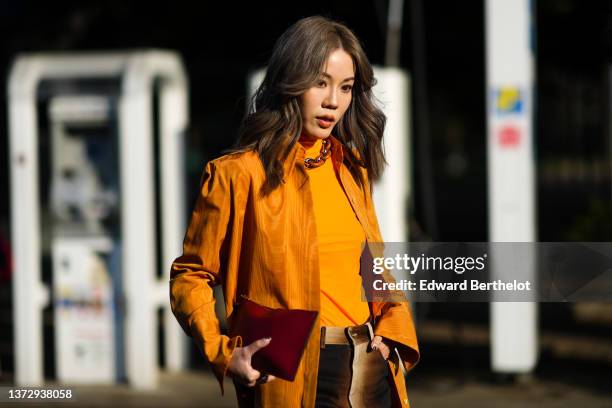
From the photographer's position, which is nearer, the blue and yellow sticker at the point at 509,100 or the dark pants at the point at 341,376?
the dark pants at the point at 341,376

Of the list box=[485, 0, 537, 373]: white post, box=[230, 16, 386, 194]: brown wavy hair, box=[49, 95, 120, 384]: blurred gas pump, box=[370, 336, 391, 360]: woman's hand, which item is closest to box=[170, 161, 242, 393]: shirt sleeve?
box=[230, 16, 386, 194]: brown wavy hair

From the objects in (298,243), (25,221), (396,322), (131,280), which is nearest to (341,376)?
(396,322)

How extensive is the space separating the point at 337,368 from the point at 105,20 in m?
12.3

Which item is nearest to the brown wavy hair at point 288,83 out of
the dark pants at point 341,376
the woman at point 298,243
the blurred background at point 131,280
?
the woman at point 298,243

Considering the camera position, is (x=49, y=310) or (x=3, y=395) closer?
(x=3, y=395)

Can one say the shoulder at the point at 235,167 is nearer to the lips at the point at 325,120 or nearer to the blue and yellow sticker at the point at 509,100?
the lips at the point at 325,120

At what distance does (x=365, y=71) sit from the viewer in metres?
2.76

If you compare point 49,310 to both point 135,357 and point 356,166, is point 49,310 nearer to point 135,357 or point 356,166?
point 135,357

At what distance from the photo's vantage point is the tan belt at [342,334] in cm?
258

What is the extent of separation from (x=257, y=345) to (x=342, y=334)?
24 cm

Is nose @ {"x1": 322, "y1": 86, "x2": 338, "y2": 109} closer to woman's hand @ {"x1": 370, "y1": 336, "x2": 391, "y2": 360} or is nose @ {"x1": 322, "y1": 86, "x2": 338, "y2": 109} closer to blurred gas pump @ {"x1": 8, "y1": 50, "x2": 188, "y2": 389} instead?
woman's hand @ {"x1": 370, "y1": 336, "x2": 391, "y2": 360}

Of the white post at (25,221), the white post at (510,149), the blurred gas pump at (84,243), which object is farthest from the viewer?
the blurred gas pump at (84,243)

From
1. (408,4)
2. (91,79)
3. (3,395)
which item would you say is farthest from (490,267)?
(408,4)

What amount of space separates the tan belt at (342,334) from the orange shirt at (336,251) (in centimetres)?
1
